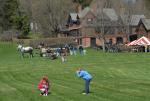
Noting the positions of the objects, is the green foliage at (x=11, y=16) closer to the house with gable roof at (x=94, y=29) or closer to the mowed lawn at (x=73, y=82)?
the house with gable roof at (x=94, y=29)

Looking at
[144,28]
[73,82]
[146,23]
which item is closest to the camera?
[73,82]

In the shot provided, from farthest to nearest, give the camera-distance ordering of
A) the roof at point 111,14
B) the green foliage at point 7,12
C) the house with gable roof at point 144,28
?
the green foliage at point 7,12, the roof at point 111,14, the house with gable roof at point 144,28

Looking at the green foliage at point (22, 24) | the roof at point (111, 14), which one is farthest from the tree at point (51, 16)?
the roof at point (111, 14)

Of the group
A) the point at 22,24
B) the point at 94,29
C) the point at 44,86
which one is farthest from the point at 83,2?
the point at 44,86

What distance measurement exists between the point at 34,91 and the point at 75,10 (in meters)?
110

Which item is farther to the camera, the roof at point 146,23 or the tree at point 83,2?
the tree at point 83,2

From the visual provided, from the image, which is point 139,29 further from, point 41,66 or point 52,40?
point 41,66

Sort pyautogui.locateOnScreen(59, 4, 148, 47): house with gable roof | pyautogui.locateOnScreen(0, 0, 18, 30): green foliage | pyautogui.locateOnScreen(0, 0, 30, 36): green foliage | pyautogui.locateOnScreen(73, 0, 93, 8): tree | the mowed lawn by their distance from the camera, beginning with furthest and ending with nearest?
pyautogui.locateOnScreen(73, 0, 93, 8): tree → pyautogui.locateOnScreen(0, 0, 18, 30): green foliage → pyautogui.locateOnScreen(0, 0, 30, 36): green foliage → pyautogui.locateOnScreen(59, 4, 148, 47): house with gable roof → the mowed lawn

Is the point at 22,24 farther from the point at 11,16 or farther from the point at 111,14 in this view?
the point at 111,14

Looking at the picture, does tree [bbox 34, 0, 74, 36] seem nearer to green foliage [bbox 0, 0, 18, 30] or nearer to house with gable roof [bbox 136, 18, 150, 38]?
green foliage [bbox 0, 0, 18, 30]

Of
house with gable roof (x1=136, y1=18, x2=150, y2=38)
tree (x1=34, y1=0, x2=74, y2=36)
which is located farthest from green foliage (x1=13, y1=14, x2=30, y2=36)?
house with gable roof (x1=136, y1=18, x2=150, y2=38)

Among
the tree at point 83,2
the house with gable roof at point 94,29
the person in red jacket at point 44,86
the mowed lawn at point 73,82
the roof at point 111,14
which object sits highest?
the tree at point 83,2

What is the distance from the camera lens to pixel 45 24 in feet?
384

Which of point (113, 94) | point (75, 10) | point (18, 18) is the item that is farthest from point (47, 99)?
point (75, 10)
